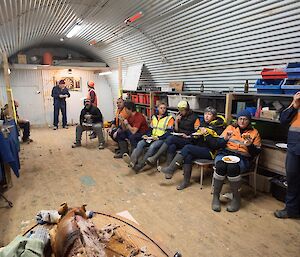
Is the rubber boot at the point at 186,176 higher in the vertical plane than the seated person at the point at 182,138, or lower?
lower

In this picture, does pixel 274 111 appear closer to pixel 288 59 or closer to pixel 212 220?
pixel 288 59

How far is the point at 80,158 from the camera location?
5047 millimetres

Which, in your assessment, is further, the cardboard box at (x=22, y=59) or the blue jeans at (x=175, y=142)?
the cardboard box at (x=22, y=59)

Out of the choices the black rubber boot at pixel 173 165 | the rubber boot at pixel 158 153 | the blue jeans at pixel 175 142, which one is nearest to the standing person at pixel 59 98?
the rubber boot at pixel 158 153

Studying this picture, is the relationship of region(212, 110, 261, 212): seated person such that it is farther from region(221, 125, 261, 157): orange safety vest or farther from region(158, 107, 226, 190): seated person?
region(158, 107, 226, 190): seated person

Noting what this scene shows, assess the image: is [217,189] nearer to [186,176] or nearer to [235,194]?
[235,194]

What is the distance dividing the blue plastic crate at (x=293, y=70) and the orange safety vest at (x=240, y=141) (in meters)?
0.83

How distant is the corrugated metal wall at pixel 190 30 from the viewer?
3.01 metres

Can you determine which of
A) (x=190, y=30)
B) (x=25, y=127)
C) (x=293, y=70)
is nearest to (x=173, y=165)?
(x=293, y=70)

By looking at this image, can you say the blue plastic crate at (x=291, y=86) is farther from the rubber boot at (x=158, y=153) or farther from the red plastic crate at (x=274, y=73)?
the rubber boot at (x=158, y=153)

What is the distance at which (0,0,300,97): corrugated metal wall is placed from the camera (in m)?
3.01

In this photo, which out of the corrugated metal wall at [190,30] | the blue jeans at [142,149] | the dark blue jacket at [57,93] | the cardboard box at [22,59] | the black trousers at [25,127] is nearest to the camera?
the corrugated metal wall at [190,30]

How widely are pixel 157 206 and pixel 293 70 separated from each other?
247cm

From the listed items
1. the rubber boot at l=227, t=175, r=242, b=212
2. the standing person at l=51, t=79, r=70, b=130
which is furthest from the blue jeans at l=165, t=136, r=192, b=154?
the standing person at l=51, t=79, r=70, b=130
